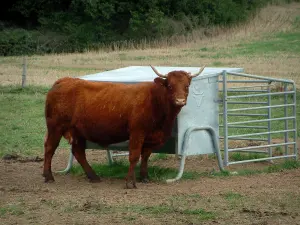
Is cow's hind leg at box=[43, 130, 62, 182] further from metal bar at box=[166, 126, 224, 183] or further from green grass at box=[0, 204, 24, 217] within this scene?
green grass at box=[0, 204, 24, 217]

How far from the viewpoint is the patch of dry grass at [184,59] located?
103 feet

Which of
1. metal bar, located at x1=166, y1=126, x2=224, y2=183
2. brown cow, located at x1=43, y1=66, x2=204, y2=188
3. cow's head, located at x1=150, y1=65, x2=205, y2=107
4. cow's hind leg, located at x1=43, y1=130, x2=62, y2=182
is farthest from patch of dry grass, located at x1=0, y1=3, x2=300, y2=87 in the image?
cow's head, located at x1=150, y1=65, x2=205, y2=107

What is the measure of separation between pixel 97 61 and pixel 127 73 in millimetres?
24800

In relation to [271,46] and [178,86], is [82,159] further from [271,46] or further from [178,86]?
[271,46]

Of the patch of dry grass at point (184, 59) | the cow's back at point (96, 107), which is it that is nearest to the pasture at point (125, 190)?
the cow's back at point (96, 107)

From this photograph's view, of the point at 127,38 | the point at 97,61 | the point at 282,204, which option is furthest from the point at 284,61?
the point at 282,204

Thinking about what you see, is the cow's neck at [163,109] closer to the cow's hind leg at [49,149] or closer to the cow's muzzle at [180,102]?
the cow's muzzle at [180,102]

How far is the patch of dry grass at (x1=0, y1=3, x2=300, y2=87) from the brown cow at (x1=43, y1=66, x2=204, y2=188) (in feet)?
48.3

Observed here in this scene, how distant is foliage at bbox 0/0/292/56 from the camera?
2036 inches

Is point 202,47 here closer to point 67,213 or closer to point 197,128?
point 197,128

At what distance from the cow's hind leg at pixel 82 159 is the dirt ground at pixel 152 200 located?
145 mm

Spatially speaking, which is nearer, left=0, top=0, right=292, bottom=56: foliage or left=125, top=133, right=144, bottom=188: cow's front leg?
left=125, top=133, right=144, bottom=188: cow's front leg

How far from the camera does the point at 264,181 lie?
12.0 meters

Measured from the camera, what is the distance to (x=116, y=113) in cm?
1184
